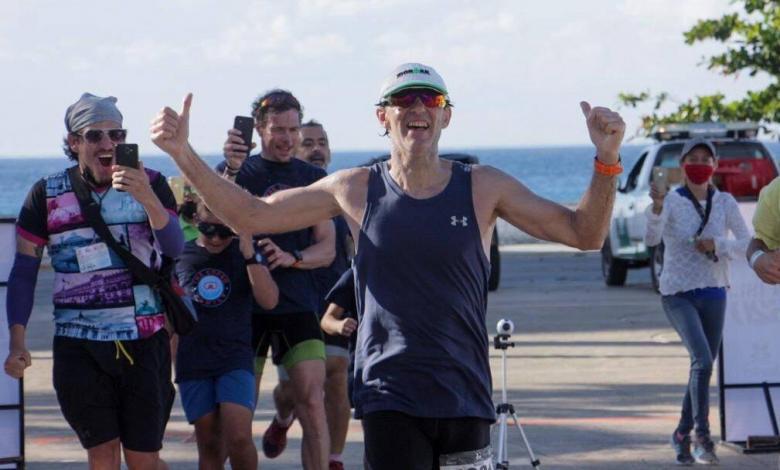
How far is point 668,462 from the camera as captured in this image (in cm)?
989

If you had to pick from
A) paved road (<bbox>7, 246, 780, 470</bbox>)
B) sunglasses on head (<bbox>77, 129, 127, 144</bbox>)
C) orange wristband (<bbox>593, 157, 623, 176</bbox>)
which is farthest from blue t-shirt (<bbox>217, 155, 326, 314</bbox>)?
orange wristband (<bbox>593, 157, 623, 176</bbox>)

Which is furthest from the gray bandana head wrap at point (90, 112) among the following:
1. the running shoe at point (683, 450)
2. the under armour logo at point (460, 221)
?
the running shoe at point (683, 450)

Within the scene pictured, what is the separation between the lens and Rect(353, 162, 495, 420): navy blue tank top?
17.9 feet

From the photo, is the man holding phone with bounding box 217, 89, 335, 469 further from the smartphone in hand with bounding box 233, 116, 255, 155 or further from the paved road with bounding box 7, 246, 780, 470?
the paved road with bounding box 7, 246, 780, 470

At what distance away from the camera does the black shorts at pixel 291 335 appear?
28.2 feet

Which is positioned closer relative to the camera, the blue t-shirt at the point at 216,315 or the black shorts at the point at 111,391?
the black shorts at the point at 111,391

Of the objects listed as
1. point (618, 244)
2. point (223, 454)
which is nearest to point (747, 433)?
point (223, 454)

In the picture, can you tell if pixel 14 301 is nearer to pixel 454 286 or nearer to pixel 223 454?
pixel 223 454

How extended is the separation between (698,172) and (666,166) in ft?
37.1

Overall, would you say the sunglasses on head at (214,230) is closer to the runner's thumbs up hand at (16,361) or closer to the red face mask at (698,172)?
the runner's thumbs up hand at (16,361)

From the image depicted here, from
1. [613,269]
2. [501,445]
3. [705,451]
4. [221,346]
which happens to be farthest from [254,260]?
[613,269]

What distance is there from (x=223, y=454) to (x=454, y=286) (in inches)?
122

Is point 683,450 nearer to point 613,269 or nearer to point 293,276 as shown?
point 293,276

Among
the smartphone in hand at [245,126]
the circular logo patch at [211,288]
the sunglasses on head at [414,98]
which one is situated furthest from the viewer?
the smartphone in hand at [245,126]
